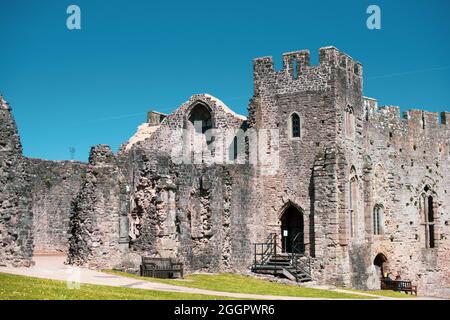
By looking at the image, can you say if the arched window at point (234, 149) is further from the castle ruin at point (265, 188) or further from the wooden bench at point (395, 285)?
the wooden bench at point (395, 285)

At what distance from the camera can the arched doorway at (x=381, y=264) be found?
4225 cm

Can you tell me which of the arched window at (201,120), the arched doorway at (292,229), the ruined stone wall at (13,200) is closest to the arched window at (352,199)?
the arched doorway at (292,229)

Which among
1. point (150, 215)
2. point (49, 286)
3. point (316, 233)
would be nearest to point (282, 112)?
point (316, 233)

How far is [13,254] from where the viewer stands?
947 inches

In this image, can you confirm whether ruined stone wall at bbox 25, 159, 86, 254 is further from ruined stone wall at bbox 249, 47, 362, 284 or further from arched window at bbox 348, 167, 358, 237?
arched window at bbox 348, 167, 358, 237

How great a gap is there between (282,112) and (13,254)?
712 inches

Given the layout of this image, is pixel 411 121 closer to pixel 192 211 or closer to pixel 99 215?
pixel 192 211

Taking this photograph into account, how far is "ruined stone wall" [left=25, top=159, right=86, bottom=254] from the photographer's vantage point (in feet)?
118

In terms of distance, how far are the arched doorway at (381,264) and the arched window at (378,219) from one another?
1457 millimetres

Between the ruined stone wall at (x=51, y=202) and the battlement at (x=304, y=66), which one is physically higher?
the battlement at (x=304, y=66)

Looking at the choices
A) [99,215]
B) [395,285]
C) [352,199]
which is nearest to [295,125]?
[352,199]

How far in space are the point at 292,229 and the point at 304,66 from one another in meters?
8.58

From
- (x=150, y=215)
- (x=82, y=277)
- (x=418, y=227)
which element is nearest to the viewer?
(x=82, y=277)

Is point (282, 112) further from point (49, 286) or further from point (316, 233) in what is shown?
point (49, 286)
